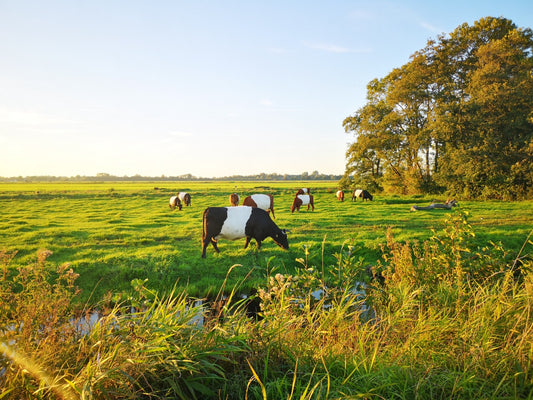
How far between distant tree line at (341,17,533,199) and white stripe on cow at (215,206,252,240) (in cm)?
2269

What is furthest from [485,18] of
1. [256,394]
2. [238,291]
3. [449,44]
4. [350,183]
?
[256,394]

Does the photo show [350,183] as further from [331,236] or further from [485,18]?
[331,236]

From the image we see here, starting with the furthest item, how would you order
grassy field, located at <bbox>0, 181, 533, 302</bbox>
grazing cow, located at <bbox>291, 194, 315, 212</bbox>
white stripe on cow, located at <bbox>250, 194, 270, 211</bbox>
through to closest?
grazing cow, located at <bbox>291, 194, 315, 212</bbox>
white stripe on cow, located at <bbox>250, 194, 270, 211</bbox>
grassy field, located at <bbox>0, 181, 533, 302</bbox>

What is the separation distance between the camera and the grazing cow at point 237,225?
9.75 meters

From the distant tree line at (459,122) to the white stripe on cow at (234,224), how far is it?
22688mm

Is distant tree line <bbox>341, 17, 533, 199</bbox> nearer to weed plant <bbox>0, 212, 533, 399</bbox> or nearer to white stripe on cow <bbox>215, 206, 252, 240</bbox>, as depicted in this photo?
white stripe on cow <bbox>215, 206, 252, 240</bbox>

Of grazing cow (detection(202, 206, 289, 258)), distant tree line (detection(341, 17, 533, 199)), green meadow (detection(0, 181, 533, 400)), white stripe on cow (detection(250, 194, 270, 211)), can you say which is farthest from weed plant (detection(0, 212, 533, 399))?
distant tree line (detection(341, 17, 533, 199))

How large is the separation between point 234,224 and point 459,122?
24.3 m

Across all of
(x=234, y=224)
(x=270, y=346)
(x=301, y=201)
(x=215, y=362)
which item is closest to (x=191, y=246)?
(x=234, y=224)

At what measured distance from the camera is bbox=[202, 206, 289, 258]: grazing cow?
975cm

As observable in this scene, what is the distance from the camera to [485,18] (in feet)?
96.4

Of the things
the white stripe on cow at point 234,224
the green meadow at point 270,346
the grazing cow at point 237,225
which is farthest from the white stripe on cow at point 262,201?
the green meadow at point 270,346

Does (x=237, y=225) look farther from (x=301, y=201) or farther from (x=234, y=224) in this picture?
(x=301, y=201)

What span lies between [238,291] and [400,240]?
656 cm
